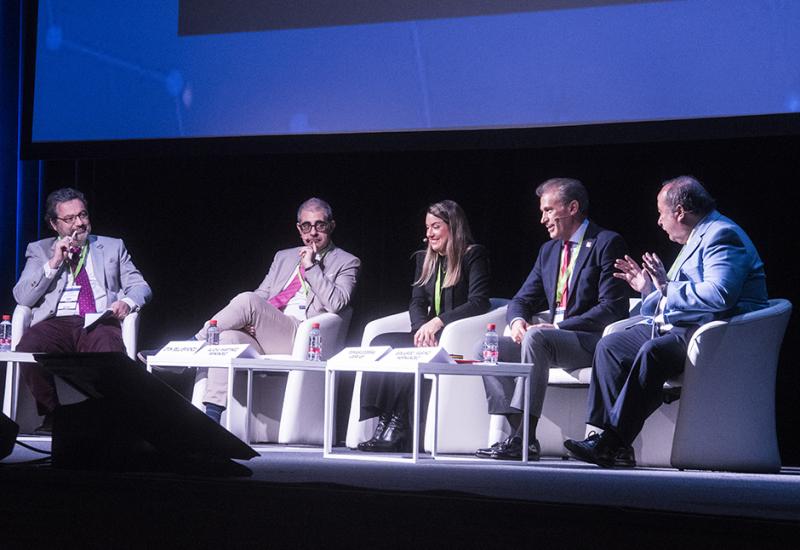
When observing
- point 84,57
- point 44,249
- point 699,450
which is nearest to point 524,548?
point 699,450

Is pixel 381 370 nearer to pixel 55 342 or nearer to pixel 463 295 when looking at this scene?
pixel 463 295

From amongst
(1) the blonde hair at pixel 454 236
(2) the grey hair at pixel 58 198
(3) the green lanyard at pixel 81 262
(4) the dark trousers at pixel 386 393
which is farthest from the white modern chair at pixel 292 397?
(2) the grey hair at pixel 58 198

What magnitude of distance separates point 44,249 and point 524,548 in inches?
177

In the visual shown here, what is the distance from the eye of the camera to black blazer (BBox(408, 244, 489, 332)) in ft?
15.3

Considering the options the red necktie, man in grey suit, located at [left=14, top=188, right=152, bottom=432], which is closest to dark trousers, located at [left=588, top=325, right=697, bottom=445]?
man in grey suit, located at [left=14, top=188, right=152, bottom=432]

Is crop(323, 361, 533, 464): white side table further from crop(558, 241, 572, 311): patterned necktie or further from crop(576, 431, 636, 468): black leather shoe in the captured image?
crop(558, 241, 572, 311): patterned necktie

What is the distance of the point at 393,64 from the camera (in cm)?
521

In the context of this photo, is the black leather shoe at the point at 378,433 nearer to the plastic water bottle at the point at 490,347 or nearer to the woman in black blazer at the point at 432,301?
the woman in black blazer at the point at 432,301

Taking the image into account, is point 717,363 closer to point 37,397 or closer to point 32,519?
point 32,519

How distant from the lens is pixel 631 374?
377 cm

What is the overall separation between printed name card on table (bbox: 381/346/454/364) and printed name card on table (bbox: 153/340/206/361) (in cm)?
99

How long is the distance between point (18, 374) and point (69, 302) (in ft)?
1.45

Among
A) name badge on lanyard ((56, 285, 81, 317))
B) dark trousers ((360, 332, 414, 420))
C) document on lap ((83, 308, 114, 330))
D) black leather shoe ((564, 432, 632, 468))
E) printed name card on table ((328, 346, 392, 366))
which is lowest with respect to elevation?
black leather shoe ((564, 432, 632, 468))

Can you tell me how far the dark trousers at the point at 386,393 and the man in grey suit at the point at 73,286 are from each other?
127 cm
